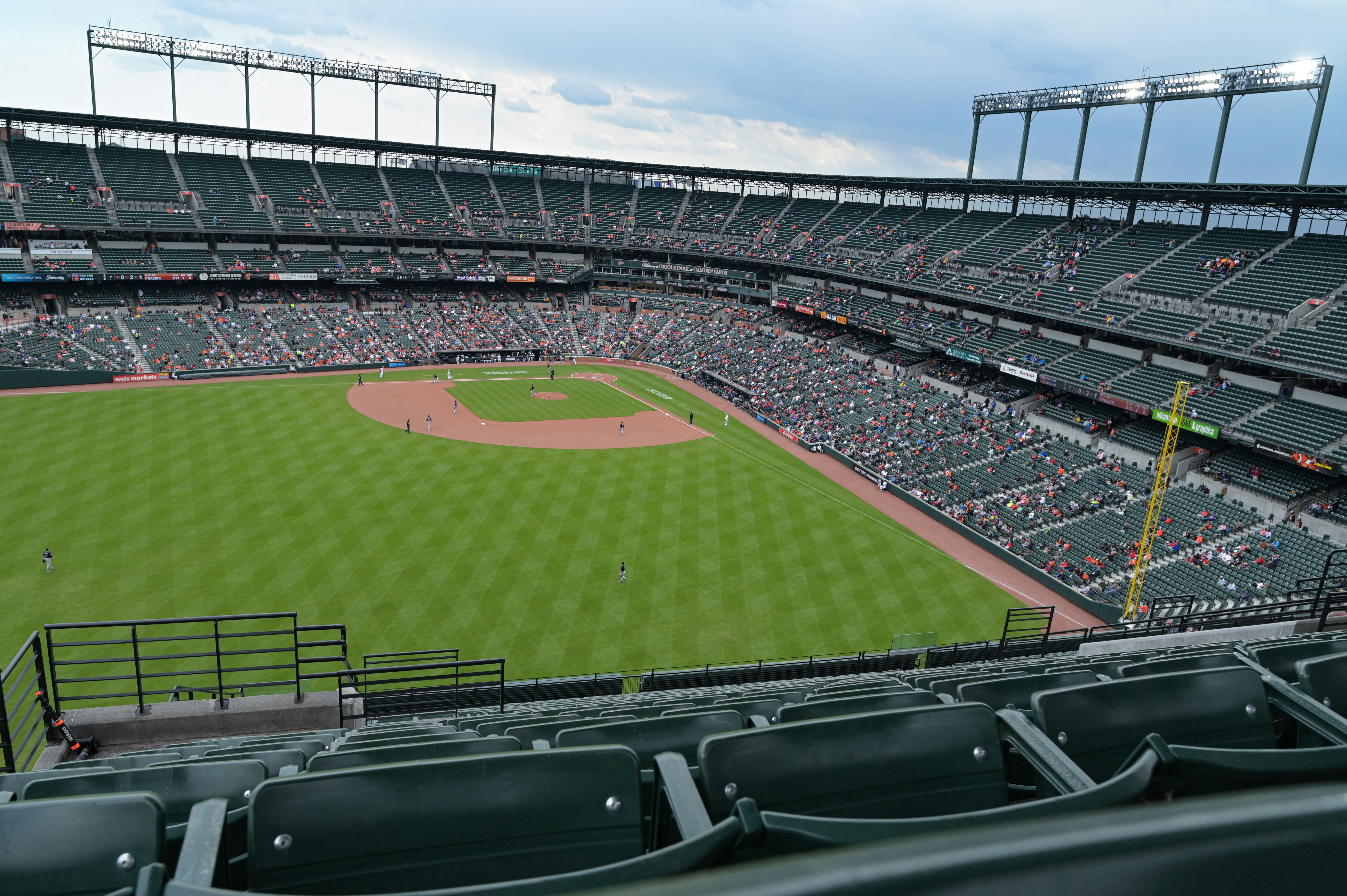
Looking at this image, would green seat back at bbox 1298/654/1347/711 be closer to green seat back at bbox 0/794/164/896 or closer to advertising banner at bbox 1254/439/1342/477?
green seat back at bbox 0/794/164/896

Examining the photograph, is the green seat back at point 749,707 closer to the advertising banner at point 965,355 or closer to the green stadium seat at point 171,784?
the green stadium seat at point 171,784

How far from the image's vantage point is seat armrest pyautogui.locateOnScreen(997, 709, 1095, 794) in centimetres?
363

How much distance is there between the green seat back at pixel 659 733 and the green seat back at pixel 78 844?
2496 mm

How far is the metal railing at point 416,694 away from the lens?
13.5 m

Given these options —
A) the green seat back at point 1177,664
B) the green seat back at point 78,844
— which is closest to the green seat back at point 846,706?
the green seat back at point 1177,664

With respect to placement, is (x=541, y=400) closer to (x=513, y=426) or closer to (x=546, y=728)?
(x=513, y=426)

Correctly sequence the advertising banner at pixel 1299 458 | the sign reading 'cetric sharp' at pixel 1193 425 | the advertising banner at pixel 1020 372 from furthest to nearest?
the advertising banner at pixel 1020 372, the sign reading 'cetric sharp' at pixel 1193 425, the advertising banner at pixel 1299 458

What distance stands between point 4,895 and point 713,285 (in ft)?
293

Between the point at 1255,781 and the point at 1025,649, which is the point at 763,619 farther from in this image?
the point at 1255,781

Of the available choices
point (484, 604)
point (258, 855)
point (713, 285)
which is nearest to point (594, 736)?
point (258, 855)

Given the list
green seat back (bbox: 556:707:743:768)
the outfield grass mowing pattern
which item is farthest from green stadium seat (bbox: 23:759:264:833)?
the outfield grass mowing pattern

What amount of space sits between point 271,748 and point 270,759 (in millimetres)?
1906

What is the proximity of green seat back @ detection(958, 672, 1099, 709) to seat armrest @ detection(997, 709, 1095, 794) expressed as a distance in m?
1.47

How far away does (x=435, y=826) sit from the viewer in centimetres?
320
